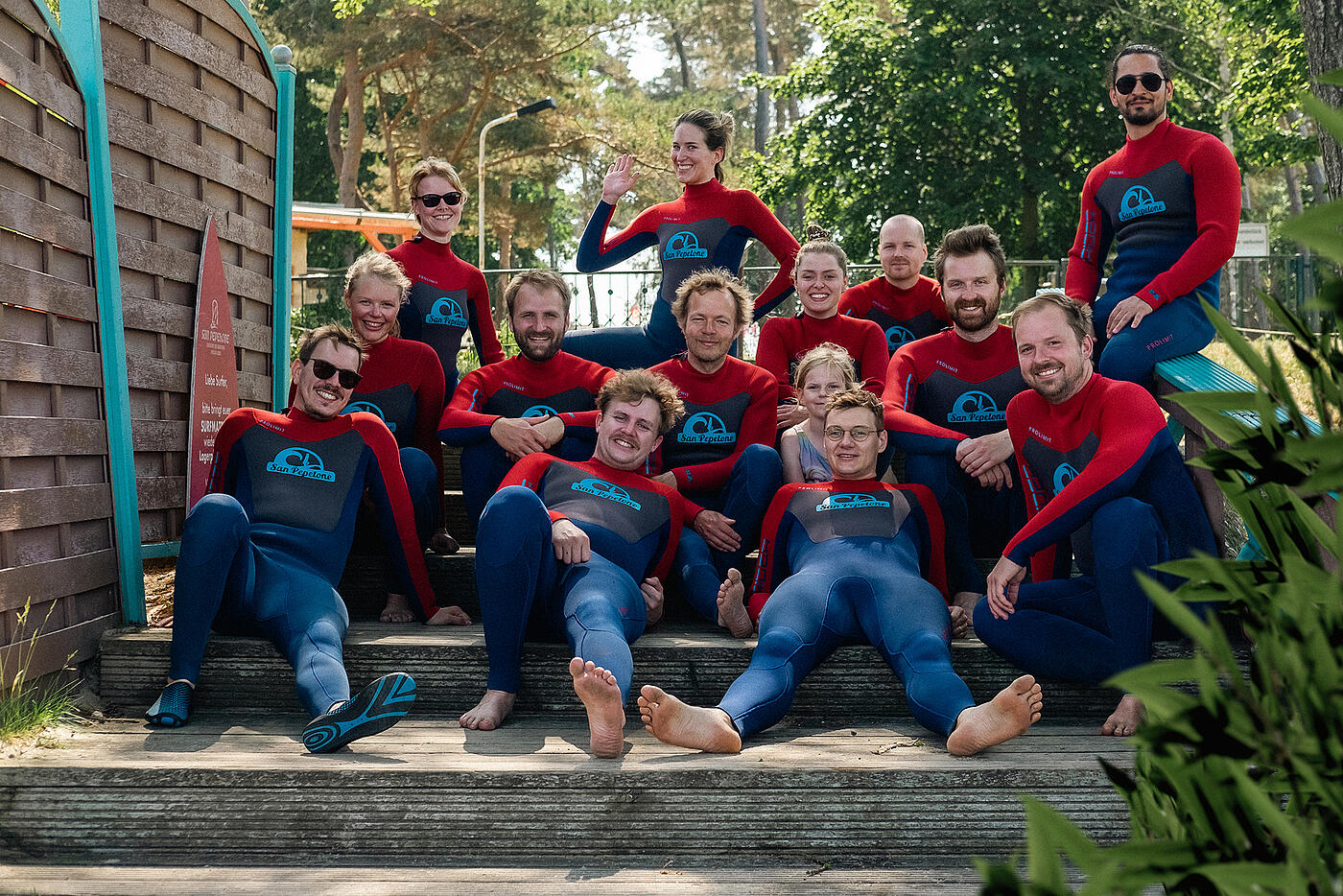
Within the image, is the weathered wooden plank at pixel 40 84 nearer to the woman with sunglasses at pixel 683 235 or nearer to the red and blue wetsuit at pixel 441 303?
the red and blue wetsuit at pixel 441 303

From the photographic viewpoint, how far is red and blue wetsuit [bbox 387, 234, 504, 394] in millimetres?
4691

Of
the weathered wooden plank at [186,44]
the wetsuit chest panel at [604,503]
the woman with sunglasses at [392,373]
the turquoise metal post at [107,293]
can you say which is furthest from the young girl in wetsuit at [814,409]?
the weathered wooden plank at [186,44]

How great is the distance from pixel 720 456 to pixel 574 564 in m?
1.01

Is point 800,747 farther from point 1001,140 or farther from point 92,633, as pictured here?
point 1001,140

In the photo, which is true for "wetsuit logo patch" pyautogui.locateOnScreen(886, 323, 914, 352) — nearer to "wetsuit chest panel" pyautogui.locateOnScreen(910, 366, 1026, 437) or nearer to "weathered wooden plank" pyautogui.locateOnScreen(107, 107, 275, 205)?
"wetsuit chest panel" pyautogui.locateOnScreen(910, 366, 1026, 437)

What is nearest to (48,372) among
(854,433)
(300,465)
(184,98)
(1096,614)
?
(300,465)

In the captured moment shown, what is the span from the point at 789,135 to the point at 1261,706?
19.0 metres

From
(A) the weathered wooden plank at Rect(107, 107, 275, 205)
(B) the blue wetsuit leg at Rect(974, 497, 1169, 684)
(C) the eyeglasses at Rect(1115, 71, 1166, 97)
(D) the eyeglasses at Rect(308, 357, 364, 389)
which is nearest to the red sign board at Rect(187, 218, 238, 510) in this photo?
(A) the weathered wooden plank at Rect(107, 107, 275, 205)

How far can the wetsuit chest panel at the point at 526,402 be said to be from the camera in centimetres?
422

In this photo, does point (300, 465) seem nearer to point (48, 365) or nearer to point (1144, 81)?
point (48, 365)

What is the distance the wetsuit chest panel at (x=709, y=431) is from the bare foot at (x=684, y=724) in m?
1.53

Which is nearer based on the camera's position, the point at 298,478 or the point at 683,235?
the point at 298,478

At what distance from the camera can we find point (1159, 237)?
379cm

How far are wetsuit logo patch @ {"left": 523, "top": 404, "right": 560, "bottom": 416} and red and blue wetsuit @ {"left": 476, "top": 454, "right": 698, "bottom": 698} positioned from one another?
58cm
